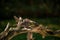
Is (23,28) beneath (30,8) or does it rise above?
beneath

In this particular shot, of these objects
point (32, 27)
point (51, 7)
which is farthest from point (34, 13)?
point (32, 27)

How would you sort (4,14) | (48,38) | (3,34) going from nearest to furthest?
1. (3,34)
2. (48,38)
3. (4,14)

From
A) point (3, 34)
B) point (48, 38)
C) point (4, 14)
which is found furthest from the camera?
point (4, 14)

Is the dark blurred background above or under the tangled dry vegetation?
above

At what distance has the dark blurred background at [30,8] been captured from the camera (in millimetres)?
5035

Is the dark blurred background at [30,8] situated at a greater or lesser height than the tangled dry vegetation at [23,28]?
greater

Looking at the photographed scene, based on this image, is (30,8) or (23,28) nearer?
(23,28)

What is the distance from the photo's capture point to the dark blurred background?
5.04m

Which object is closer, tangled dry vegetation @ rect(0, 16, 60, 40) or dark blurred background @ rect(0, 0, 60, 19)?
tangled dry vegetation @ rect(0, 16, 60, 40)

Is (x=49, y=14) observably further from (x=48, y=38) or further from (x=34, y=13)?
(x=48, y=38)

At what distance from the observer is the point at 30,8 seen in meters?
5.11

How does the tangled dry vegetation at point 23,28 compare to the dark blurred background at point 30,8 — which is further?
the dark blurred background at point 30,8

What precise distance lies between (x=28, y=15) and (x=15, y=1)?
18.2 inches

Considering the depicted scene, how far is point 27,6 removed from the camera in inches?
205
